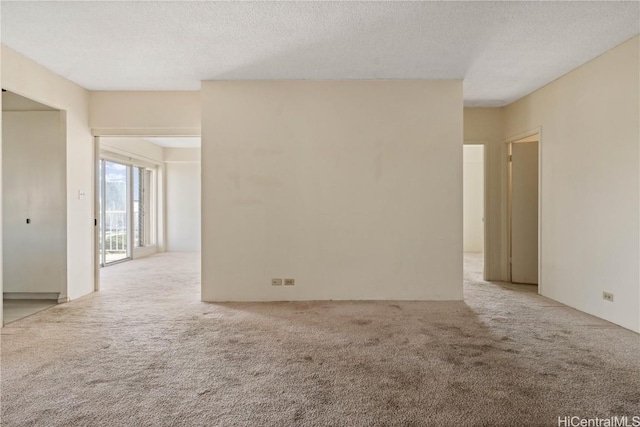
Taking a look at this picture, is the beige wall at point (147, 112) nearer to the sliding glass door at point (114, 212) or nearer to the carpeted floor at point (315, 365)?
the carpeted floor at point (315, 365)

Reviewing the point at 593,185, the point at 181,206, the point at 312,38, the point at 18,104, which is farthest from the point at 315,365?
the point at 181,206

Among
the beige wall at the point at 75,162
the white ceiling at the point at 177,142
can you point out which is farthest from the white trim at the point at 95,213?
the white ceiling at the point at 177,142

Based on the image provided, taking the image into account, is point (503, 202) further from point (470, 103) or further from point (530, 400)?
point (530, 400)

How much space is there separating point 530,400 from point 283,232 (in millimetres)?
2992

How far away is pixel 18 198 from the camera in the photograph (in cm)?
452

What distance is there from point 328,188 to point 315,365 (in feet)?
7.61

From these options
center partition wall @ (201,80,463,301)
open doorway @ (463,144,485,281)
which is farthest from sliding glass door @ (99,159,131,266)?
open doorway @ (463,144,485,281)

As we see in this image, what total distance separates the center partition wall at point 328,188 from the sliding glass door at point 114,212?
155 inches

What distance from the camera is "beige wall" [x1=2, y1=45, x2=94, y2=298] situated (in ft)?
13.3

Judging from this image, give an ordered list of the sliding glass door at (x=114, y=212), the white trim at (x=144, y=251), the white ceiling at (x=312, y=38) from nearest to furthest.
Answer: the white ceiling at (x=312, y=38) < the sliding glass door at (x=114, y=212) < the white trim at (x=144, y=251)

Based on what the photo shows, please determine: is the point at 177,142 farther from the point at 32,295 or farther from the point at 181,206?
the point at 32,295

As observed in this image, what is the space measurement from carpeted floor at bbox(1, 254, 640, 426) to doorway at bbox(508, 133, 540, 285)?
1422 mm

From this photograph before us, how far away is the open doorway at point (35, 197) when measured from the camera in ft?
14.6

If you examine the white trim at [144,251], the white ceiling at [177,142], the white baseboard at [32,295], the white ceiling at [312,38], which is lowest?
the white baseboard at [32,295]
